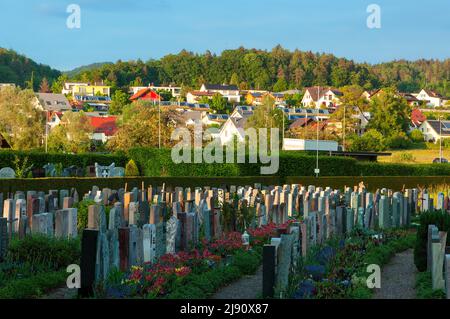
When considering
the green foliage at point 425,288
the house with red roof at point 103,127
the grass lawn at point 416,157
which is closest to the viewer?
the green foliage at point 425,288

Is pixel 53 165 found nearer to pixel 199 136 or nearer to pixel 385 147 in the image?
pixel 199 136

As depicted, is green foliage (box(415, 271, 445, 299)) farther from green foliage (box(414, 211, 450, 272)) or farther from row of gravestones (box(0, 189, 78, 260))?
row of gravestones (box(0, 189, 78, 260))

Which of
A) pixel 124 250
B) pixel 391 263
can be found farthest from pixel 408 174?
pixel 124 250

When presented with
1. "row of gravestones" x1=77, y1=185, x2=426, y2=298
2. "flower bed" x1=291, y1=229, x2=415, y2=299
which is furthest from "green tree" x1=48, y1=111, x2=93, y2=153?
"flower bed" x1=291, y1=229, x2=415, y2=299

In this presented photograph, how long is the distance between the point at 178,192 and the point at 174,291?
15.4m

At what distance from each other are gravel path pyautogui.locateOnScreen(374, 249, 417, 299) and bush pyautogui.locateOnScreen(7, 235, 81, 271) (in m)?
5.96

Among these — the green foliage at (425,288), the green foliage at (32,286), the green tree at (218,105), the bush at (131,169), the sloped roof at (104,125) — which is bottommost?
the bush at (131,169)

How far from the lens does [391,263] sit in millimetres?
19375

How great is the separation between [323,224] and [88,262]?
8.27 metres

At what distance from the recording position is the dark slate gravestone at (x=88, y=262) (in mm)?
13930

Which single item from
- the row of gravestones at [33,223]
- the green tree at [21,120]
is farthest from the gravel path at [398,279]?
the green tree at [21,120]

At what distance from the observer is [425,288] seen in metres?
15.5

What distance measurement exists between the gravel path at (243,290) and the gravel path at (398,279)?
2.08m

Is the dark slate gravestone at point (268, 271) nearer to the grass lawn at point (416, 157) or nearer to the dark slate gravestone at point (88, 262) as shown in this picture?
the dark slate gravestone at point (88, 262)
